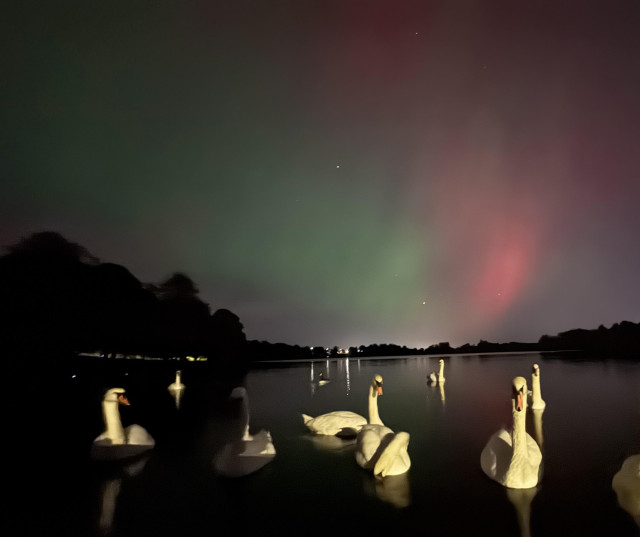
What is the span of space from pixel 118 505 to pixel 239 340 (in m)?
84.6

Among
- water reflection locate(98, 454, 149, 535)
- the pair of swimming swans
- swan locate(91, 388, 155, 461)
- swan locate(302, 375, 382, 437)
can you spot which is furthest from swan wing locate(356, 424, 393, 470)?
swan locate(91, 388, 155, 461)

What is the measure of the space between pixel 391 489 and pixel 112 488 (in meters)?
5.48

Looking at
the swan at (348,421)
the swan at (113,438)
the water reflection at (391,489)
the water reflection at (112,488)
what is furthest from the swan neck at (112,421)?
the water reflection at (391,489)

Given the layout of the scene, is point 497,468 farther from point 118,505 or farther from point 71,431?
point 71,431

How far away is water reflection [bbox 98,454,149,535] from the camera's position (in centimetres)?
704

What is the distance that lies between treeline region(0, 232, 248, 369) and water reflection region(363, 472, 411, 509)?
1963 cm

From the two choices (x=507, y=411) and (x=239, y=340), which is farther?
(x=239, y=340)

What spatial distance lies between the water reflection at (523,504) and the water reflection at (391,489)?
65.0 inches

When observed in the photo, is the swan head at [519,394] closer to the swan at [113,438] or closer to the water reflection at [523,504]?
the water reflection at [523,504]

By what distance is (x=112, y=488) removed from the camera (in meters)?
8.74

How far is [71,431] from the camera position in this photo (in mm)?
15477

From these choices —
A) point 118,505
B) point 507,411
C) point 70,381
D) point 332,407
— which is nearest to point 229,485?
point 118,505

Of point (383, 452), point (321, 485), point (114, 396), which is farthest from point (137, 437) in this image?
point (383, 452)

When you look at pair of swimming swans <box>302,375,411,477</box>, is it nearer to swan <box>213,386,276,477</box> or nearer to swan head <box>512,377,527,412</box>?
swan head <box>512,377,527,412</box>
